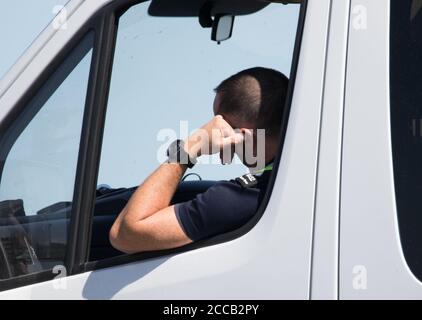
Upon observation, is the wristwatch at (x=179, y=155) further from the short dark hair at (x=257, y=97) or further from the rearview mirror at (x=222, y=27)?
the rearview mirror at (x=222, y=27)

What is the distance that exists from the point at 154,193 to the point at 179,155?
138mm

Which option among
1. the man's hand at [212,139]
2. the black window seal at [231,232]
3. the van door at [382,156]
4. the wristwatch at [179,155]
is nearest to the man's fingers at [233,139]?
the man's hand at [212,139]

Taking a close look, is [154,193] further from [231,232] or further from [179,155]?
[231,232]

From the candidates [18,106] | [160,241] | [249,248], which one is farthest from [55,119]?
[249,248]

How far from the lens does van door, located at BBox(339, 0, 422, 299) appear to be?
95.7 inches

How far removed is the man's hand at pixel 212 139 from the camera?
277cm

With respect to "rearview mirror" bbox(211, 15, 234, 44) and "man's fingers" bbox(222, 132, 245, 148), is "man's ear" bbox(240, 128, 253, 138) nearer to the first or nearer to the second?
"man's fingers" bbox(222, 132, 245, 148)

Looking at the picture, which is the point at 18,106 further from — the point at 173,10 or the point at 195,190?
the point at 195,190

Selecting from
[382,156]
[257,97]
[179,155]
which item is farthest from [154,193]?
[382,156]

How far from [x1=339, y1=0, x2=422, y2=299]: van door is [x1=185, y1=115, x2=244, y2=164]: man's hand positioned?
39 centimetres

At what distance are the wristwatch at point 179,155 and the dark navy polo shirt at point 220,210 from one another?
11 centimetres

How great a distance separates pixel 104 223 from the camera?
10.6 ft

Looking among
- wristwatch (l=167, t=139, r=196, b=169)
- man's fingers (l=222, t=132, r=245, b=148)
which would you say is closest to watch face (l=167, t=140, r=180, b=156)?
wristwatch (l=167, t=139, r=196, b=169)

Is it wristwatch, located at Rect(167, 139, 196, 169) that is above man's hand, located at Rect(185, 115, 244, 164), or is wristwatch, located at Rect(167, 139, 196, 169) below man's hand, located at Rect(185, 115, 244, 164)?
below
